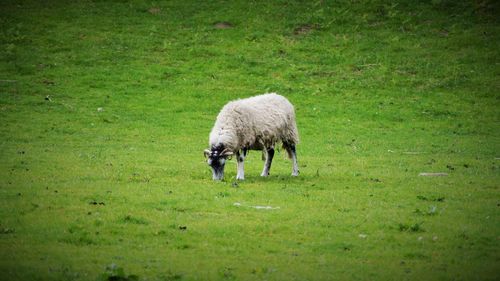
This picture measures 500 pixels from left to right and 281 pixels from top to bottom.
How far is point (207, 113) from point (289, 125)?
50.7 ft

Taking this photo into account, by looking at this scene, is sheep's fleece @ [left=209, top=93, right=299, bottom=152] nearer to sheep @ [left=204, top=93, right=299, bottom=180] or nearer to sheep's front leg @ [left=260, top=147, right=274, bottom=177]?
sheep @ [left=204, top=93, right=299, bottom=180]

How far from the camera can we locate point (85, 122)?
36219 millimetres

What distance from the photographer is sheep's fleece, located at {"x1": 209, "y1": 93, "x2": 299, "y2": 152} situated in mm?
22297

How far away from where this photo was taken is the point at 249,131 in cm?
2275

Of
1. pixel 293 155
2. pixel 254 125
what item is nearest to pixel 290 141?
pixel 293 155

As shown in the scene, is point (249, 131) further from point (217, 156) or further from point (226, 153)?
point (217, 156)

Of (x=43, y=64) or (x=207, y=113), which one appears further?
(x=43, y=64)

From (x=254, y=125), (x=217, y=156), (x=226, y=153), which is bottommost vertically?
(x=217, y=156)

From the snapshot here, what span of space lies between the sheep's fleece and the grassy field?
54.3 inches

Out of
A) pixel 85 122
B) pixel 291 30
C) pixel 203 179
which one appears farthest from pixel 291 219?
pixel 291 30

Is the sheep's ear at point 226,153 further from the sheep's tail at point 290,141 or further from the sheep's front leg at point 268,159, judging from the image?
the sheep's tail at point 290,141

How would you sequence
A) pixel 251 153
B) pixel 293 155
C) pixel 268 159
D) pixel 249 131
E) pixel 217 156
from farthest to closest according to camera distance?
pixel 251 153 → pixel 293 155 → pixel 268 159 → pixel 249 131 → pixel 217 156

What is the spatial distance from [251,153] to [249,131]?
32.8 feet

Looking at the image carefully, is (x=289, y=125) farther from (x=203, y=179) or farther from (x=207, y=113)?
(x=207, y=113)
